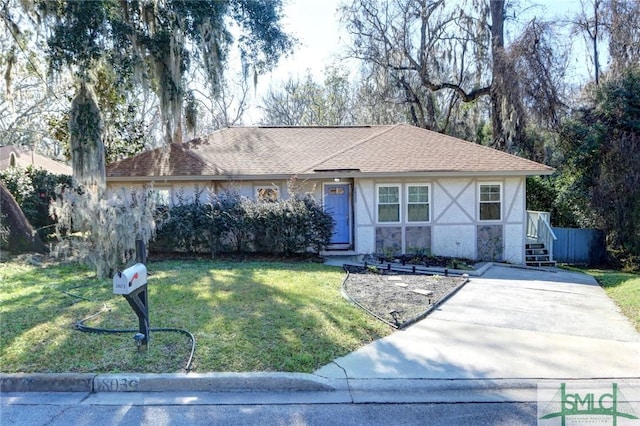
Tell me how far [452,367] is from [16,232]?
41.9 ft

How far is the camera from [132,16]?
1206 cm

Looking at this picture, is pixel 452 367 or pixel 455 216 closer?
pixel 452 367

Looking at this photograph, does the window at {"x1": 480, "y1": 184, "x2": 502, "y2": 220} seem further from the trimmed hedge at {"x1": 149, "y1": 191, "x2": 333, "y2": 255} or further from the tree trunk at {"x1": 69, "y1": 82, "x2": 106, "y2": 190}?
the tree trunk at {"x1": 69, "y1": 82, "x2": 106, "y2": 190}

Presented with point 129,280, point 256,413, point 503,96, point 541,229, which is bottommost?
point 256,413

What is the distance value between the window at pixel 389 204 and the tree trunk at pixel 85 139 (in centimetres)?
842

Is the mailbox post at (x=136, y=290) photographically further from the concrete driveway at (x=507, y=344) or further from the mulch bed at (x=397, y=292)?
the mulch bed at (x=397, y=292)

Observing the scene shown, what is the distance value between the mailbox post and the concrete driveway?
199 centimetres

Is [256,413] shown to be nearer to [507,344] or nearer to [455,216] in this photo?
[507,344]

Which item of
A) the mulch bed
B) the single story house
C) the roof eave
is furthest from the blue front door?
the mulch bed

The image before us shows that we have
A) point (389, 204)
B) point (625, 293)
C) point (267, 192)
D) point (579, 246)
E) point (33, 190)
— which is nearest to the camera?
point (625, 293)

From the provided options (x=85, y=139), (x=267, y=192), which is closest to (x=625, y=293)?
(x=267, y=192)

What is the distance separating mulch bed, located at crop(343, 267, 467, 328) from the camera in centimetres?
664

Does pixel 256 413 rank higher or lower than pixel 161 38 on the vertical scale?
lower

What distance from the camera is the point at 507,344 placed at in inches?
216
